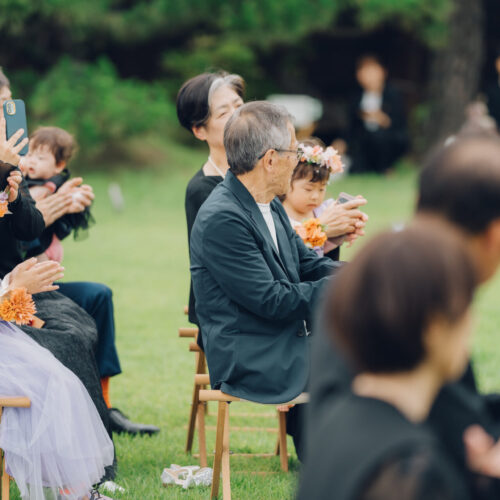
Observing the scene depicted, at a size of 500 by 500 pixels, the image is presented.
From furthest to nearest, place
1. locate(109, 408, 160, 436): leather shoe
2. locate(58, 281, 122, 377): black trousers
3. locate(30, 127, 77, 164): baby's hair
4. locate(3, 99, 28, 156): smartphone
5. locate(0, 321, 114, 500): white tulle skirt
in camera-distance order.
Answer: locate(109, 408, 160, 436): leather shoe
locate(30, 127, 77, 164): baby's hair
locate(58, 281, 122, 377): black trousers
locate(3, 99, 28, 156): smartphone
locate(0, 321, 114, 500): white tulle skirt

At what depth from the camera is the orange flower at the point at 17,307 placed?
3.59 m

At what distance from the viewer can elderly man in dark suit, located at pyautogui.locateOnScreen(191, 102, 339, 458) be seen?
3465 millimetres

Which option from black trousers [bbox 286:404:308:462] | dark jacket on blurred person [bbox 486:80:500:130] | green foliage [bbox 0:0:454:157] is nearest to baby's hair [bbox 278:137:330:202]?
black trousers [bbox 286:404:308:462]

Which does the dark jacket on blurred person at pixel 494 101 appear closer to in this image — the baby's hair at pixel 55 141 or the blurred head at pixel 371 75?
the blurred head at pixel 371 75

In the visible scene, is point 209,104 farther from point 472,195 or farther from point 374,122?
point 374,122

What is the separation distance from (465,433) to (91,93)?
1449 centimetres

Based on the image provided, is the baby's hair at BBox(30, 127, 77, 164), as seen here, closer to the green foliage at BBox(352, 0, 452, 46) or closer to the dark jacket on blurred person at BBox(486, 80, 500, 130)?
the dark jacket on blurred person at BBox(486, 80, 500, 130)

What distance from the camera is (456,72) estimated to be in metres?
16.0

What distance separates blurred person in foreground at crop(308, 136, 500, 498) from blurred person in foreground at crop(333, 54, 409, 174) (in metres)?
12.9

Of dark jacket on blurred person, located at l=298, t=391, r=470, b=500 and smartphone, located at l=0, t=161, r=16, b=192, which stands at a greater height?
dark jacket on blurred person, located at l=298, t=391, r=470, b=500

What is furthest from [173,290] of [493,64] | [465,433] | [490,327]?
[493,64]

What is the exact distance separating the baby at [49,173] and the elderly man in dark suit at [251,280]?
1316 mm

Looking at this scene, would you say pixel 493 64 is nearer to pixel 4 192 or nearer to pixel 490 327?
pixel 490 327

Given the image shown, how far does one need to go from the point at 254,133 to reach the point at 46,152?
5.26 feet
